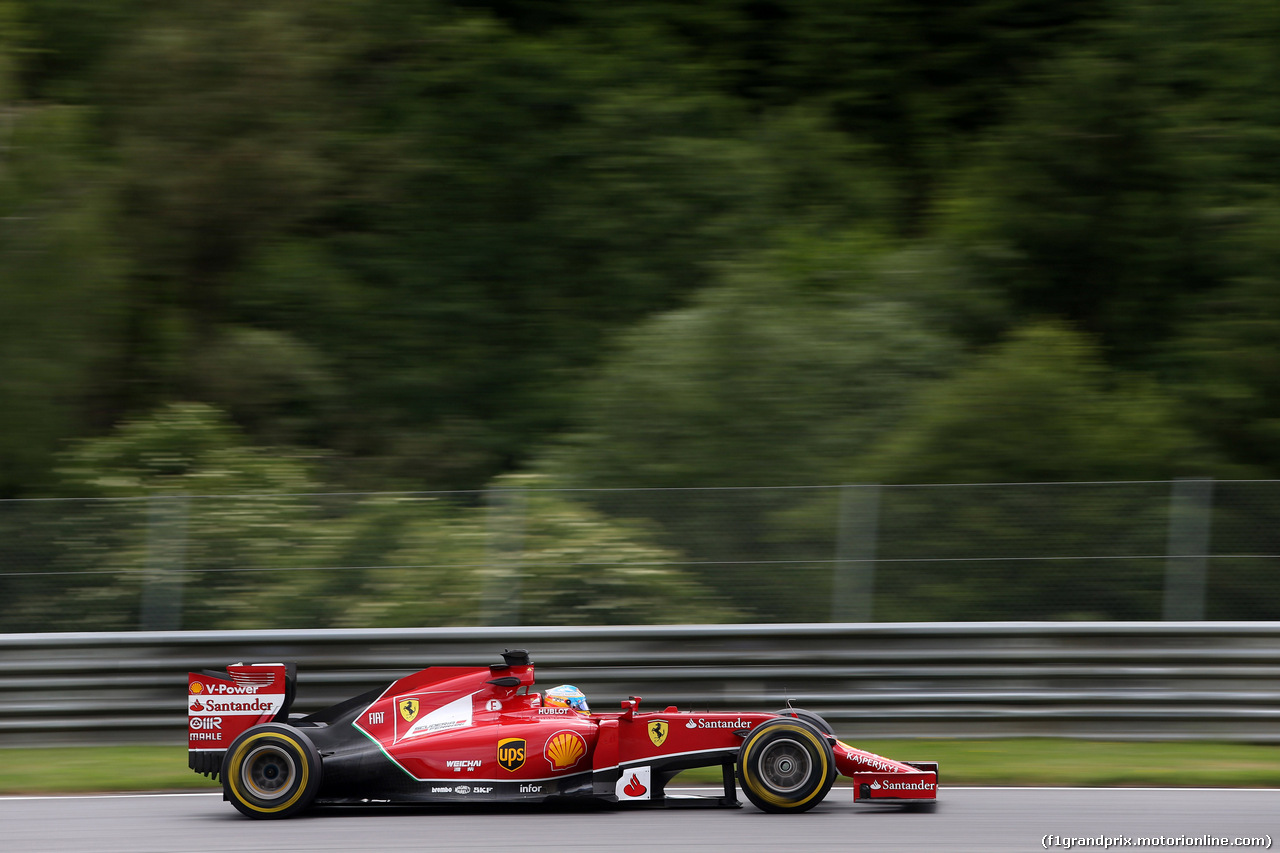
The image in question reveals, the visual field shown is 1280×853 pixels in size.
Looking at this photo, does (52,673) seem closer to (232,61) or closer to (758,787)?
(758,787)

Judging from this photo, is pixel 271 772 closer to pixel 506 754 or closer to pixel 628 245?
pixel 506 754

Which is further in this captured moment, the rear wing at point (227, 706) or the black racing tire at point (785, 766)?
the rear wing at point (227, 706)

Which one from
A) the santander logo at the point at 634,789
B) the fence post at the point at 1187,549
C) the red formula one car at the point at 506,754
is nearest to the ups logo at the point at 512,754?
the red formula one car at the point at 506,754

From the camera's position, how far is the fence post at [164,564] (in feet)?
30.2

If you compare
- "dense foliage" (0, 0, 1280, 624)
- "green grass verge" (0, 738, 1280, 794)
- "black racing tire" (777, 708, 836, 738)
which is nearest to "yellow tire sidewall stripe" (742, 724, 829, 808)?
"black racing tire" (777, 708, 836, 738)

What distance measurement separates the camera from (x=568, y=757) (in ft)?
22.1

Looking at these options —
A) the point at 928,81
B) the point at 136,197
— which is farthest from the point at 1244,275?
the point at 136,197

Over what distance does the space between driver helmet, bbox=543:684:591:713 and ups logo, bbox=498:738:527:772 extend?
0.93ft

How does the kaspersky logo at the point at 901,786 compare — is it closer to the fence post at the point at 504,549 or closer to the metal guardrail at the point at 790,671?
the metal guardrail at the point at 790,671

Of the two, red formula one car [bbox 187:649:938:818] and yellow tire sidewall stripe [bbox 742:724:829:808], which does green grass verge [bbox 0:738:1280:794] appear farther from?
yellow tire sidewall stripe [bbox 742:724:829:808]

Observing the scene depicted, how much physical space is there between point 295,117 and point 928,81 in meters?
9.99

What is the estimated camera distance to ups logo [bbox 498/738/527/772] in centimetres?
672

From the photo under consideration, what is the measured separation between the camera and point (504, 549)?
30.7 feet

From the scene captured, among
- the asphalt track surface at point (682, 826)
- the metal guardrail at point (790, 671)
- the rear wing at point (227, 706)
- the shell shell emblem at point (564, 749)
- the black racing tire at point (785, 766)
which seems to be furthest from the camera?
the metal guardrail at point (790, 671)
